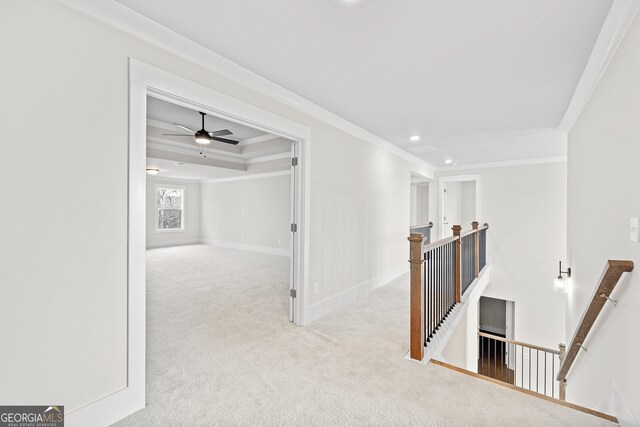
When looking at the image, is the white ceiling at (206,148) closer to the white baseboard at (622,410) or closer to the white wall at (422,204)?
the white baseboard at (622,410)

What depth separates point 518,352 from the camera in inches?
249

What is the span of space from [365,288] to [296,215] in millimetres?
1853

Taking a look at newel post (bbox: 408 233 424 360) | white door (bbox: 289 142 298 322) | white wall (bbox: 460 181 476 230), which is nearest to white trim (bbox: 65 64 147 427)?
white door (bbox: 289 142 298 322)

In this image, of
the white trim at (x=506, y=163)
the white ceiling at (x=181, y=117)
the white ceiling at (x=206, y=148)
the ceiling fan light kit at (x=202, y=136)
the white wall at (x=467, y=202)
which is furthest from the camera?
the white wall at (x=467, y=202)

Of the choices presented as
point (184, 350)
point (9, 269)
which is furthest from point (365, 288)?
point (9, 269)

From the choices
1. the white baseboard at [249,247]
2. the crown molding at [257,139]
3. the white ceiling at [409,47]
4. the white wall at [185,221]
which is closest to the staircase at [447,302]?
the white ceiling at [409,47]

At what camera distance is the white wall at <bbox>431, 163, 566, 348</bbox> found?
5652mm

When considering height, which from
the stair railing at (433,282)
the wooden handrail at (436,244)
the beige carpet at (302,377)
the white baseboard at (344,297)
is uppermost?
the wooden handrail at (436,244)

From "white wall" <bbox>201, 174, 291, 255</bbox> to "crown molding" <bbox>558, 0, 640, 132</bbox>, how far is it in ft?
19.6

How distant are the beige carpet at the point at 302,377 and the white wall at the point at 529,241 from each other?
3.91m

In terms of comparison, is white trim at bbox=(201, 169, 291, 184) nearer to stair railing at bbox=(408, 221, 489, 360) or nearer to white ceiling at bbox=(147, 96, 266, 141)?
white ceiling at bbox=(147, 96, 266, 141)

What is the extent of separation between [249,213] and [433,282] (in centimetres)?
680

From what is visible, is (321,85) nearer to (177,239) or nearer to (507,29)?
(507,29)

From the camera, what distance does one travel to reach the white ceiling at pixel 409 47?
1614 millimetres
